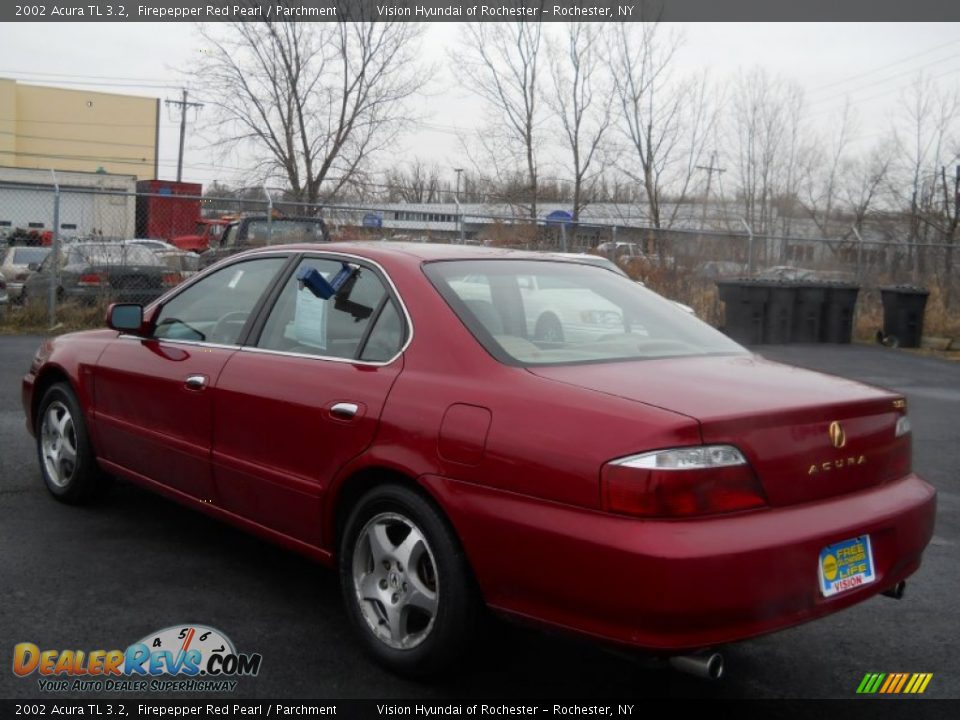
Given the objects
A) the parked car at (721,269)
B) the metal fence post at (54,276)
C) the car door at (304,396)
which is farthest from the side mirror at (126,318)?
the parked car at (721,269)

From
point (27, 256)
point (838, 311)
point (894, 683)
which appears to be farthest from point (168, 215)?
point (894, 683)

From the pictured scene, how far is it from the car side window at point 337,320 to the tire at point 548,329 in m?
0.54

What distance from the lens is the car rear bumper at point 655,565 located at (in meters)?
2.84

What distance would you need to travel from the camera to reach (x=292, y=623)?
4.05 metres

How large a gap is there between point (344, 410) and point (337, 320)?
1.70 feet

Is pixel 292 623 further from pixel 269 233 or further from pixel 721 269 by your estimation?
pixel 721 269

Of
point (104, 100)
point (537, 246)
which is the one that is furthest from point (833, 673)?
point (104, 100)

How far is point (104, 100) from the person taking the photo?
6369cm

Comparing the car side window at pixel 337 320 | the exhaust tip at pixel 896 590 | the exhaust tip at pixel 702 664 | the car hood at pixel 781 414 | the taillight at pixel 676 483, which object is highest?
the car side window at pixel 337 320

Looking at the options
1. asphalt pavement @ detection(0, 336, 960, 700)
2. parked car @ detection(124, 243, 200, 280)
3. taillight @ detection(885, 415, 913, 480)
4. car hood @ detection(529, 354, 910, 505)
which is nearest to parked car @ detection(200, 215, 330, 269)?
parked car @ detection(124, 243, 200, 280)

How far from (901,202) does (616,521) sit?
27859mm

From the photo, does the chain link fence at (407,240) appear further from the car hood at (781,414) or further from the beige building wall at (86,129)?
the beige building wall at (86,129)

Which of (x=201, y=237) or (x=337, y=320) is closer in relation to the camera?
(x=337, y=320)

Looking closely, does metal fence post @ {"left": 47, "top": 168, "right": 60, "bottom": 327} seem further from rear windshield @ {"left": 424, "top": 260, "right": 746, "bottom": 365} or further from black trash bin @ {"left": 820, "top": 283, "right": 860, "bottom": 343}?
black trash bin @ {"left": 820, "top": 283, "right": 860, "bottom": 343}
